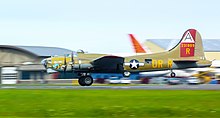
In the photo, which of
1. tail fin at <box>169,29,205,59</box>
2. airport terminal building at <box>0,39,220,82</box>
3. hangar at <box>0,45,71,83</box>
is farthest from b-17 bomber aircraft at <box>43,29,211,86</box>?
hangar at <box>0,45,71,83</box>

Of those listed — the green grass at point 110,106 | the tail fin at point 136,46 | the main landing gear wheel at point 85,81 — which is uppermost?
the tail fin at point 136,46

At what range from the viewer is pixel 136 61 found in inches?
1969

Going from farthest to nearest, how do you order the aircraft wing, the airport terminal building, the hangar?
the hangar → the airport terminal building → the aircraft wing

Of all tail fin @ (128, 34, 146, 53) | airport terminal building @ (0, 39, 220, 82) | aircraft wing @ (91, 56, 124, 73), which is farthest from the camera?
tail fin @ (128, 34, 146, 53)

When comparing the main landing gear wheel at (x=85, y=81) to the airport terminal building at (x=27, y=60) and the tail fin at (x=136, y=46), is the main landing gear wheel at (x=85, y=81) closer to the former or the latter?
the airport terminal building at (x=27, y=60)

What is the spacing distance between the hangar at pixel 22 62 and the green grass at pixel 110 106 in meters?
59.4

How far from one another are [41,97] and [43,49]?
73.4 metres

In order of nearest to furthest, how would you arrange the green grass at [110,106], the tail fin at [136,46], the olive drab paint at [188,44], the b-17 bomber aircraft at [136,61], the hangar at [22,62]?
the green grass at [110,106] → the b-17 bomber aircraft at [136,61] → the olive drab paint at [188,44] → the hangar at [22,62] → the tail fin at [136,46]

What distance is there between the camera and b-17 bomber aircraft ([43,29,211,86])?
47.4 metres

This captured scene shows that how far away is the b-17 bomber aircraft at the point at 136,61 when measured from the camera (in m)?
47.4

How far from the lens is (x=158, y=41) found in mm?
114500

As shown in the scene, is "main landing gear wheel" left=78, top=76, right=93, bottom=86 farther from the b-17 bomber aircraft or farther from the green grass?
the green grass

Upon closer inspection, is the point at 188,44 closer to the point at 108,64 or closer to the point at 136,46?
the point at 108,64

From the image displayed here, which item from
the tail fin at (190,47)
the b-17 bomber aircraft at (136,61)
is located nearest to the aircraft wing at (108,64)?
the b-17 bomber aircraft at (136,61)
